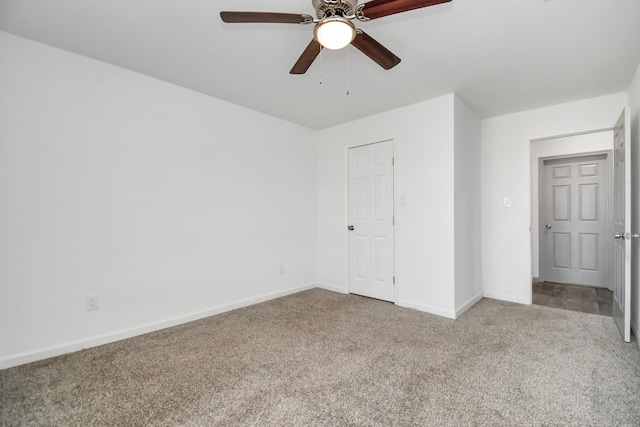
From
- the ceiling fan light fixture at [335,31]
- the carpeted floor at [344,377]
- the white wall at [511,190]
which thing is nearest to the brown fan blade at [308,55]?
the ceiling fan light fixture at [335,31]

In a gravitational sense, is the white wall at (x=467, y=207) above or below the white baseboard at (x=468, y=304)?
above

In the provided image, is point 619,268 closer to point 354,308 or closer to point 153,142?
point 354,308

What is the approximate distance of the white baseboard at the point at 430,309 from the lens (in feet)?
10.4

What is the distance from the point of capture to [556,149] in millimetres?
4582

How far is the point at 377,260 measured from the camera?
3871 millimetres

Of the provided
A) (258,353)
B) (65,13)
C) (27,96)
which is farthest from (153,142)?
(258,353)

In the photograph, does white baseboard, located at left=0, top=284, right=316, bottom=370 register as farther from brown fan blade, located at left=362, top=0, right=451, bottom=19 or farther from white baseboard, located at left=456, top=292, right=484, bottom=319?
brown fan blade, located at left=362, top=0, right=451, bottom=19

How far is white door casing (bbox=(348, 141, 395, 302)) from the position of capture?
3750 millimetres

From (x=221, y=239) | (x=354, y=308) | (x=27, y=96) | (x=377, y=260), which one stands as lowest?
(x=354, y=308)

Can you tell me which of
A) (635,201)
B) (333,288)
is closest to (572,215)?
(635,201)

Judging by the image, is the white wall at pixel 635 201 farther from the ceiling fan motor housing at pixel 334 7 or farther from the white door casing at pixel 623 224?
the ceiling fan motor housing at pixel 334 7

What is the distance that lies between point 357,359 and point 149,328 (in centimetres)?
191

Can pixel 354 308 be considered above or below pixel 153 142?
below

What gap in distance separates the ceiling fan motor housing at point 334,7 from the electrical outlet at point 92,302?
2685 millimetres
